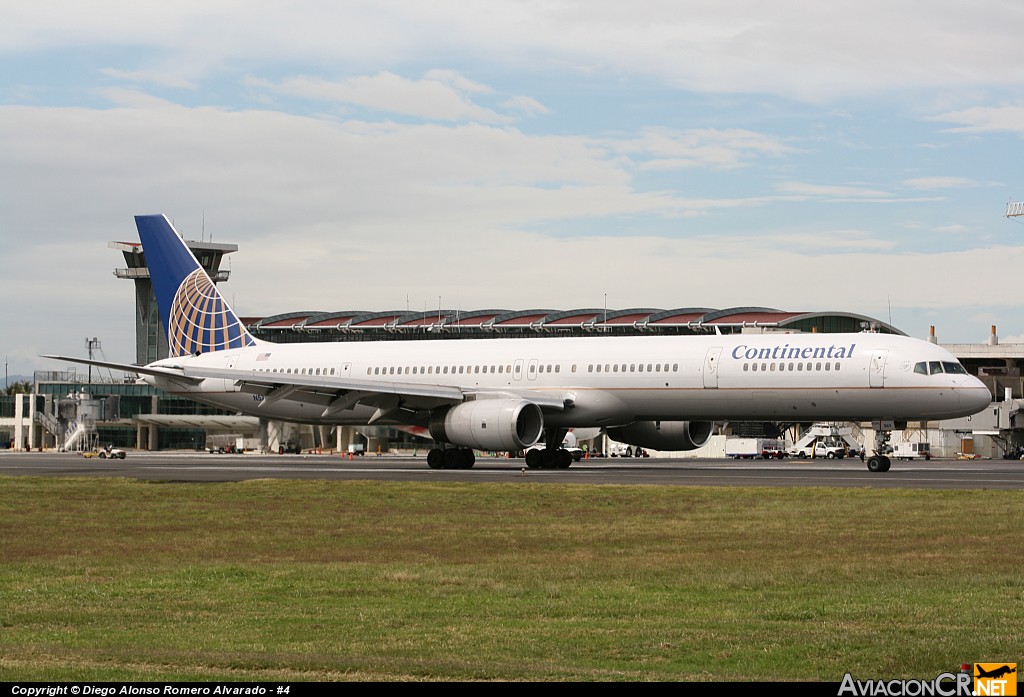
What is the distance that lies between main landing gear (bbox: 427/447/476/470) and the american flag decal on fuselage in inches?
573

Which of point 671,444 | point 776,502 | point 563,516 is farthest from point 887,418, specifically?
point 563,516

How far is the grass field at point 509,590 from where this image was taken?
10.3 metres

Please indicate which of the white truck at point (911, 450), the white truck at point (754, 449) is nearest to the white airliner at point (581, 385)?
the white truck at point (754, 449)

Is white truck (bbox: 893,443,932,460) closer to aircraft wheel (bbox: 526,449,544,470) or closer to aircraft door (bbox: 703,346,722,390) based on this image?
aircraft wheel (bbox: 526,449,544,470)

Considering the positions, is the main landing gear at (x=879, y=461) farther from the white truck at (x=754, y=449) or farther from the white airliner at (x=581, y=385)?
the white truck at (x=754, y=449)

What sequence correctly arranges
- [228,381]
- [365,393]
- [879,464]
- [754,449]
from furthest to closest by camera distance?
[754,449]
[228,381]
[365,393]
[879,464]

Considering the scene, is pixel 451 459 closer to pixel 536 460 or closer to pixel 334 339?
pixel 536 460

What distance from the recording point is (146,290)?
134875 mm

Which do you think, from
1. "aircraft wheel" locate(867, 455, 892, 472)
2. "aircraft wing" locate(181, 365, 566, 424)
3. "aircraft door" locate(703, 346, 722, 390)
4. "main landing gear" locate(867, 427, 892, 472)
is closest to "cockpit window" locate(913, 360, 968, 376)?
"main landing gear" locate(867, 427, 892, 472)

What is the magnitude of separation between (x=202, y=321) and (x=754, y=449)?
127 ft

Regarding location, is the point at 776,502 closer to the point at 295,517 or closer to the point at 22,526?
the point at 295,517

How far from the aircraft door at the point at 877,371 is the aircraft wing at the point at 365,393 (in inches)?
431

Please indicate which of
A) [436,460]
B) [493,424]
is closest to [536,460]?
[436,460]

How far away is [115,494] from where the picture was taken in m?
30.8
